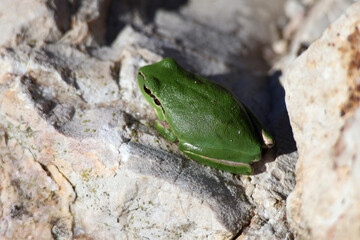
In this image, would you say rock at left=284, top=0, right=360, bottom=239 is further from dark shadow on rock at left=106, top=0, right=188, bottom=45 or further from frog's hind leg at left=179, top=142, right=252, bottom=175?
dark shadow on rock at left=106, top=0, right=188, bottom=45

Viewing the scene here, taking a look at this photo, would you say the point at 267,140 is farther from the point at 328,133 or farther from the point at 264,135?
the point at 328,133

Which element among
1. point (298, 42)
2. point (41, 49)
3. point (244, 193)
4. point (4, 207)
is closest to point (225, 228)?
point (244, 193)

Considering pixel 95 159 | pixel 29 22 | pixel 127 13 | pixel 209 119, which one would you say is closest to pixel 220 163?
pixel 209 119

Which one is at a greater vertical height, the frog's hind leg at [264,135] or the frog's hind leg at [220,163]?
the frog's hind leg at [264,135]

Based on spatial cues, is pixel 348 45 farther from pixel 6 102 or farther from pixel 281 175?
pixel 6 102

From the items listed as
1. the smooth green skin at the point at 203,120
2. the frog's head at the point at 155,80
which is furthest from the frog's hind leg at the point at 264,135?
the frog's head at the point at 155,80

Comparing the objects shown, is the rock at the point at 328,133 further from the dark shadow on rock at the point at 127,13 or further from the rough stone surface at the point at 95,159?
the dark shadow on rock at the point at 127,13
